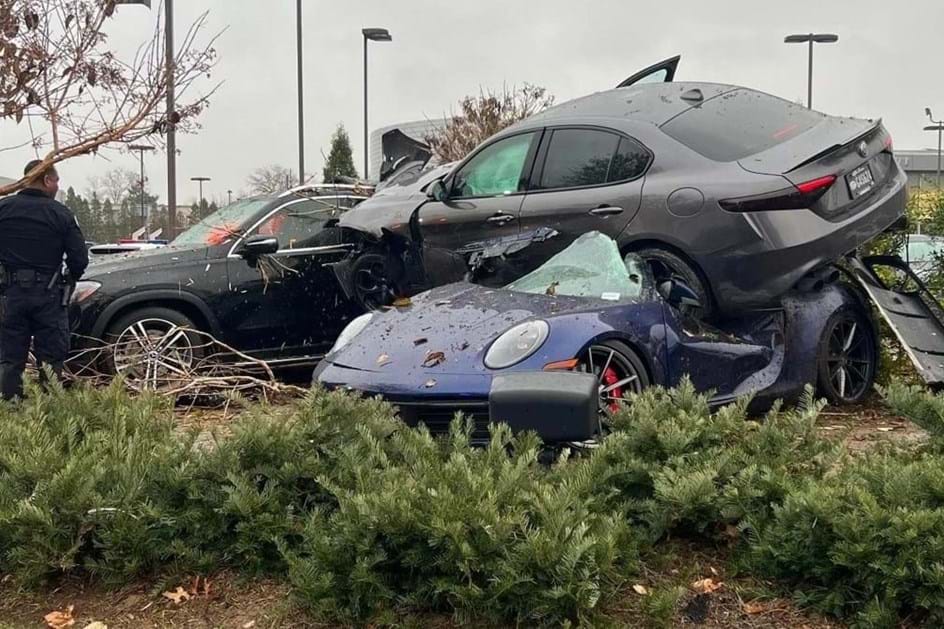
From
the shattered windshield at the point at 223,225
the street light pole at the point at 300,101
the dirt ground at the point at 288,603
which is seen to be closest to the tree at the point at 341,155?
the street light pole at the point at 300,101

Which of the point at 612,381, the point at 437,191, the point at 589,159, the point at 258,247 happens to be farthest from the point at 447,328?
the point at 258,247

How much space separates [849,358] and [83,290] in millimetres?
5646

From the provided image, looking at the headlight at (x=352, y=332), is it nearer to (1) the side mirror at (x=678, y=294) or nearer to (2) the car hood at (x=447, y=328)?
(2) the car hood at (x=447, y=328)

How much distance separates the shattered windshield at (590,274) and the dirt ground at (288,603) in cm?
217

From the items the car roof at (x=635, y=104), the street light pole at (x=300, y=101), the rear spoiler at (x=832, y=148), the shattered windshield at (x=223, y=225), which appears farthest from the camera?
the street light pole at (x=300, y=101)

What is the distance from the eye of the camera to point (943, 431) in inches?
141

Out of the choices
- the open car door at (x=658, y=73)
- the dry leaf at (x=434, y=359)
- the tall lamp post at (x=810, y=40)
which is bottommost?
the dry leaf at (x=434, y=359)

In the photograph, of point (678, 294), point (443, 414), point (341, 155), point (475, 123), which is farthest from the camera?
point (341, 155)

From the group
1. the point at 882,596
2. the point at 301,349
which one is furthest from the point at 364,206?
the point at 882,596

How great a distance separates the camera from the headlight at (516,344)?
14.9 ft

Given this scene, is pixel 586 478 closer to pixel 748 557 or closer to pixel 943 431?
pixel 748 557

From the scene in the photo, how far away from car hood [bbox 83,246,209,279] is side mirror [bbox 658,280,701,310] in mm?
3988

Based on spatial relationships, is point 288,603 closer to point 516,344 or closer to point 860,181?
point 516,344

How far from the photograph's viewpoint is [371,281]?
761cm
